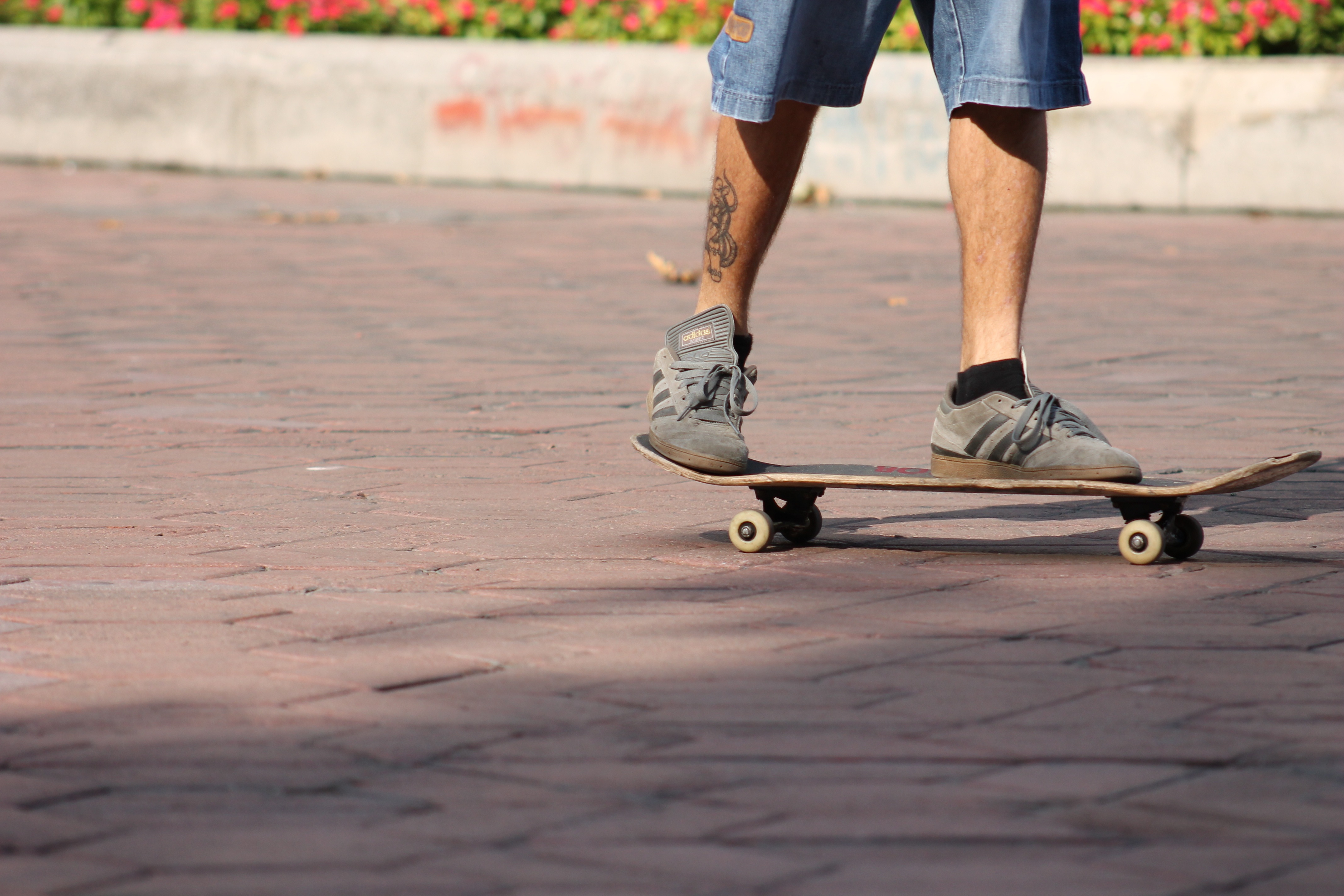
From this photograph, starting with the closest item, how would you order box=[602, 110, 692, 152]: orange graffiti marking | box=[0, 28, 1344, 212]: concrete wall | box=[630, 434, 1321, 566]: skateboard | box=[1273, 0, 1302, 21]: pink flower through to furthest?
box=[630, 434, 1321, 566]: skateboard, box=[0, 28, 1344, 212]: concrete wall, box=[1273, 0, 1302, 21]: pink flower, box=[602, 110, 692, 152]: orange graffiti marking

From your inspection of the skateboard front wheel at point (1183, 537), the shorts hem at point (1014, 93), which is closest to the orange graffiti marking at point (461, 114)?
the shorts hem at point (1014, 93)

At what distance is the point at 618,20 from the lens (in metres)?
14.5

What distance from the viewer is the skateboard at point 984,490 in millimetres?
3129

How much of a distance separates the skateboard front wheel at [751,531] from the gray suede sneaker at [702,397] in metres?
0.11

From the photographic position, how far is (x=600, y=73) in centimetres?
1305

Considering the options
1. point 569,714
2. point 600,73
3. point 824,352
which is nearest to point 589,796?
→ point 569,714

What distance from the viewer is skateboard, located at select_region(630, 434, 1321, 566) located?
3.13 metres

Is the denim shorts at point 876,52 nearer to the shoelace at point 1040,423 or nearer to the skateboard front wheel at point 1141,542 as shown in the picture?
the shoelace at point 1040,423

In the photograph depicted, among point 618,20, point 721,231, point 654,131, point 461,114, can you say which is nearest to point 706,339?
point 721,231

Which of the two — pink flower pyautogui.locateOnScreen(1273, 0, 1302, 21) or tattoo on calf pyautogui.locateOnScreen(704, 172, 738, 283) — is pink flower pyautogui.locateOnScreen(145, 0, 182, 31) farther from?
tattoo on calf pyautogui.locateOnScreen(704, 172, 738, 283)

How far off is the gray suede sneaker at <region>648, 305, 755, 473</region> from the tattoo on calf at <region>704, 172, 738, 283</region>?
76 mm

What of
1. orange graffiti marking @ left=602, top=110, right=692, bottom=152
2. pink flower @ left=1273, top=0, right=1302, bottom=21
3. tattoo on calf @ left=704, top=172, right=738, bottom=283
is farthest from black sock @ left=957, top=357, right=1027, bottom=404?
orange graffiti marking @ left=602, top=110, right=692, bottom=152

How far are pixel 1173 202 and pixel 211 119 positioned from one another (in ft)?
22.6

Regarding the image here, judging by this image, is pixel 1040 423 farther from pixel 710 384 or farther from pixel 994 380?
pixel 710 384
